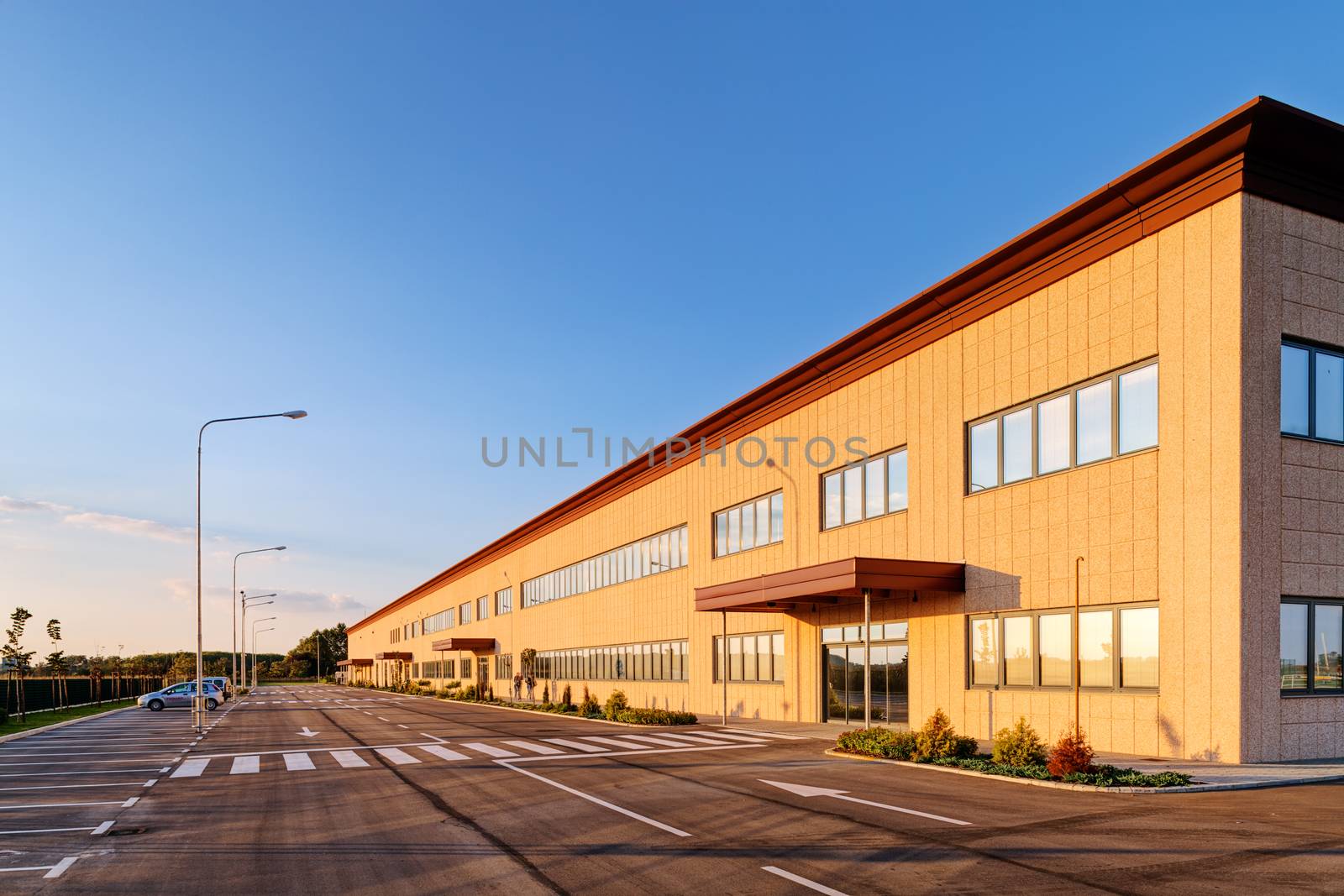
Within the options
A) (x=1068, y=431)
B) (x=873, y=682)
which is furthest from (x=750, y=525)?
(x=1068, y=431)

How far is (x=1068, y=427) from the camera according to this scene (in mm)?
21031

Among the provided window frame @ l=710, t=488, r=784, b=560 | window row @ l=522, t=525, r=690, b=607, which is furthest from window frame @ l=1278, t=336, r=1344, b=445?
window row @ l=522, t=525, r=690, b=607

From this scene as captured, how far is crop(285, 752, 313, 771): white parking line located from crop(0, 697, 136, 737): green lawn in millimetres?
17430

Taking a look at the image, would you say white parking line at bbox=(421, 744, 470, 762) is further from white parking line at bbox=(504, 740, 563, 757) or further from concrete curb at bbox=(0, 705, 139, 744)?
concrete curb at bbox=(0, 705, 139, 744)

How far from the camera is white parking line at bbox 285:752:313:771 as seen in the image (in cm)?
2123

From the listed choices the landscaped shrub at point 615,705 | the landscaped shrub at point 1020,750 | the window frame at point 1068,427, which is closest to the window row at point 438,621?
the landscaped shrub at point 615,705

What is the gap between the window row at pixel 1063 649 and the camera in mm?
18859

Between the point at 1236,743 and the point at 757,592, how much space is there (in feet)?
46.0

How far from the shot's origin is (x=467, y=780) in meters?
17.9

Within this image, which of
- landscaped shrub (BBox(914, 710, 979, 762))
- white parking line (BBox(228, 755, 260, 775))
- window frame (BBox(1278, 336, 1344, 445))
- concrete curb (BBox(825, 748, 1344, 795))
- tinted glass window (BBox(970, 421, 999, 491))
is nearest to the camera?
concrete curb (BBox(825, 748, 1344, 795))

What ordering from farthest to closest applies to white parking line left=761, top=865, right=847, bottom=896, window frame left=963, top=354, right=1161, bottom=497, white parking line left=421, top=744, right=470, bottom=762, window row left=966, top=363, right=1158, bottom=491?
white parking line left=421, top=744, right=470, bottom=762 < window frame left=963, top=354, right=1161, bottom=497 < window row left=966, top=363, right=1158, bottom=491 < white parking line left=761, top=865, right=847, bottom=896

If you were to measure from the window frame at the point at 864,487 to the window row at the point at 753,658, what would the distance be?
521 centimetres

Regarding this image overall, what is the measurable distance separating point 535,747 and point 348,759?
4675 millimetres

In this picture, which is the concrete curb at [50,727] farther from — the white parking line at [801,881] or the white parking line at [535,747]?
the white parking line at [801,881]
